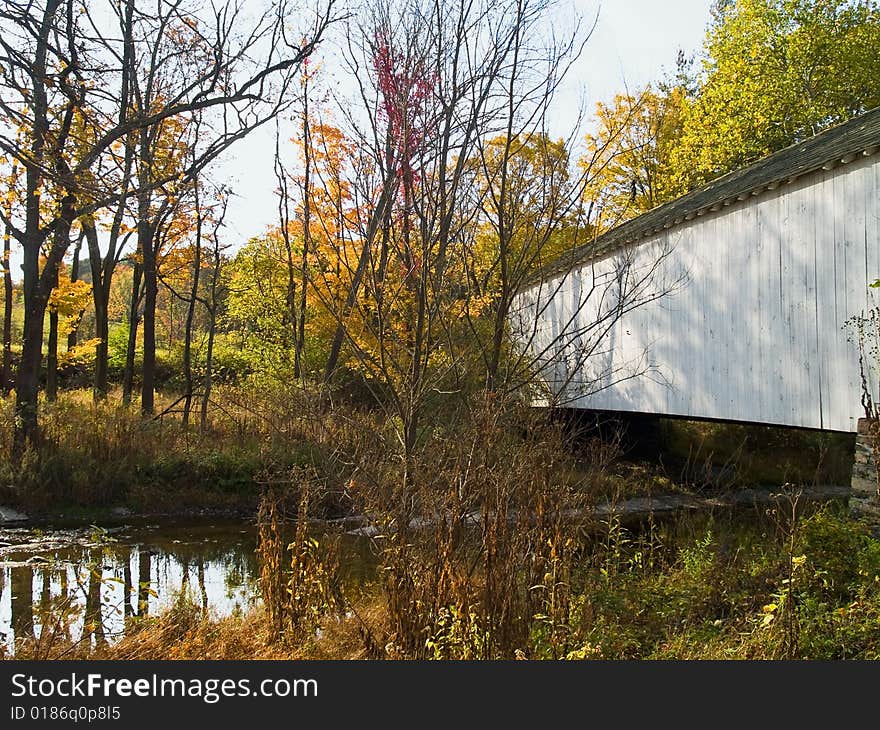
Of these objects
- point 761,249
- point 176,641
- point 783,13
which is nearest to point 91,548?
point 176,641

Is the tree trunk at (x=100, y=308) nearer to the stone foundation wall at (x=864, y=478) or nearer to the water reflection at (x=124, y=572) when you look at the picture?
the water reflection at (x=124, y=572)

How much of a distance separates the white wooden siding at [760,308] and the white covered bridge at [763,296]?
1 centimetres

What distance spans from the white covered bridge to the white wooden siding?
1 centimetres

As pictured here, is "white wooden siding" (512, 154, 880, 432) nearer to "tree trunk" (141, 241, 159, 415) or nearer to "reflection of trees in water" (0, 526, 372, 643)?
"reflection of trees in water" (0, 526, 372, 643)

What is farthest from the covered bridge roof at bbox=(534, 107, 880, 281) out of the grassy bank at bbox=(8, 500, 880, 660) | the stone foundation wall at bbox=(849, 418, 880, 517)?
the grassy bank at bbox=(8, 500, 880, 660)

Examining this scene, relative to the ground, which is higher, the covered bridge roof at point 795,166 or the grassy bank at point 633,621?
the covered bridge roof at point 795,166

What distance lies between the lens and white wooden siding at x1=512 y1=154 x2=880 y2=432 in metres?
7.36

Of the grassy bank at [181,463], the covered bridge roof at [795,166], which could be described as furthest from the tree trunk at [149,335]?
the covered bridge roof at [795,166]

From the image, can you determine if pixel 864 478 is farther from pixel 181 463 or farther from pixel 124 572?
pixel 181 463

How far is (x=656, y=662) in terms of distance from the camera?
3.17 m

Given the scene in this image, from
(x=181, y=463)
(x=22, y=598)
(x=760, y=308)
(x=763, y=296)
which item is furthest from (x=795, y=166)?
(x=181, y=463)

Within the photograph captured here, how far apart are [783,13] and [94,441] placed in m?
15.9

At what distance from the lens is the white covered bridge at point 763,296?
24.1 ft

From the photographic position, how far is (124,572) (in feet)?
25.1
